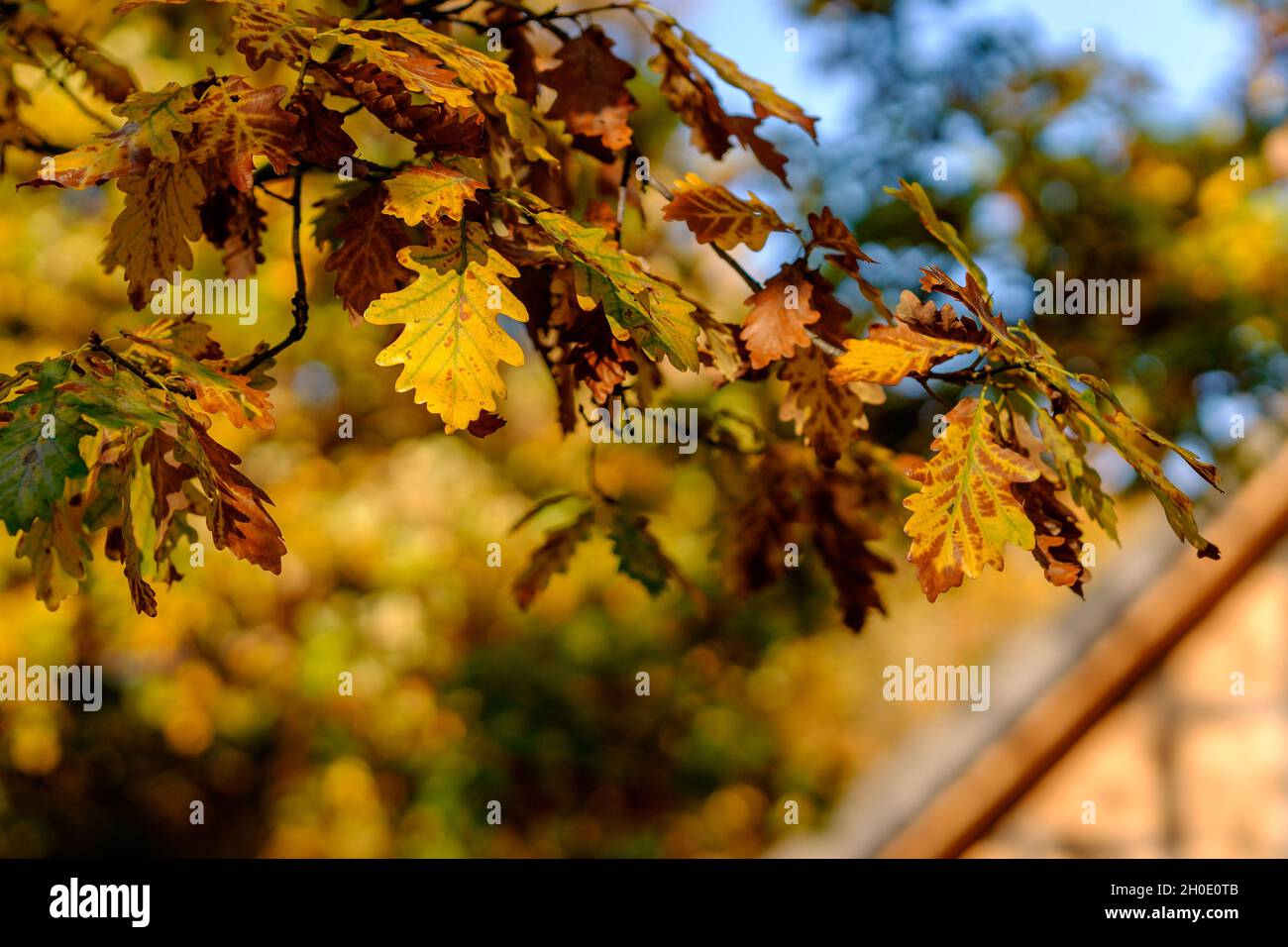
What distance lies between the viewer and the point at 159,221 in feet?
3.97

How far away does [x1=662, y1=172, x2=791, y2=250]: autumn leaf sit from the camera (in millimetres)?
1408

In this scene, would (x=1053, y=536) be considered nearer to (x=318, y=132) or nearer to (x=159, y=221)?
(x=318, y=132)

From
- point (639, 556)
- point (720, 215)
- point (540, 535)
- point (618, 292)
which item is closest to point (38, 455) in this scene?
point (618, 292)

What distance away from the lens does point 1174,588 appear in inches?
109

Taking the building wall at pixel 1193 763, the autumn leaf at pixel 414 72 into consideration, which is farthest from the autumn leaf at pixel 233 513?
the building wall at pixel 1193 763

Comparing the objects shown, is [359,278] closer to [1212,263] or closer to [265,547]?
[265,547]

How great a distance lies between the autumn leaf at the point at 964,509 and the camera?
3.82 feet

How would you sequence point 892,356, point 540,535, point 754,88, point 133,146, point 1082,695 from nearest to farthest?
point 133,146 < point 892,356 < point 754,88 < point 1082,695 < point 540,535

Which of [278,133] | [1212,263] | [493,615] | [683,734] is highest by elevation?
[1212,263]

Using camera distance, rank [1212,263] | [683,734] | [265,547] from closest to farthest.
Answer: [265,547] < [1212,263] < [683,734]

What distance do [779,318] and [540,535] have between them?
3814mm

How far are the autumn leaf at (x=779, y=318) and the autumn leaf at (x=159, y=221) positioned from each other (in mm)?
671
